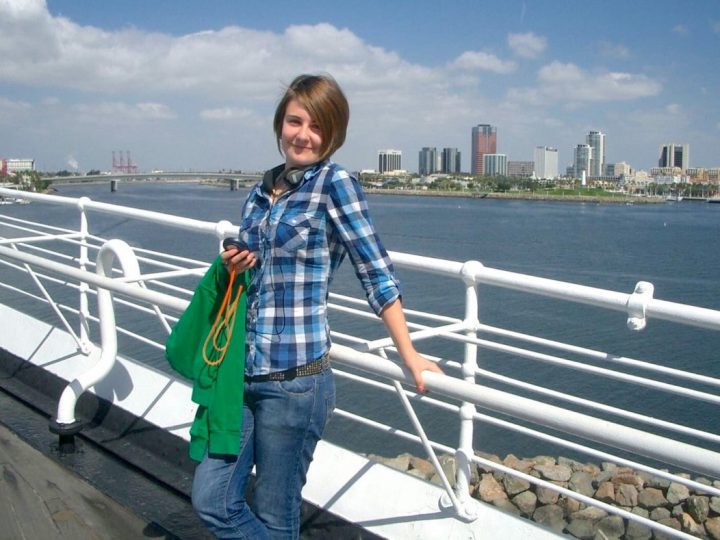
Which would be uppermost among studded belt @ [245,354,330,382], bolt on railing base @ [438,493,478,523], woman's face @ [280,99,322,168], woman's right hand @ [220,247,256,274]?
woman's face @ [280,99,322,168]

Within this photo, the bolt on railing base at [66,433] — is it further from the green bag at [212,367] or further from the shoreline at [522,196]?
the shoreline at [522,196]

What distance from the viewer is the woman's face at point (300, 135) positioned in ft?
5.49

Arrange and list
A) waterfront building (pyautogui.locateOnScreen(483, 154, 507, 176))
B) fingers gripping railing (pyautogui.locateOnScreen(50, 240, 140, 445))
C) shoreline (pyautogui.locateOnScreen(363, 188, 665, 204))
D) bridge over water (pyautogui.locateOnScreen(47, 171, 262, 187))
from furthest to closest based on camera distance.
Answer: waterfront building (pyautogui.locateOnScreen(483, 154, 507, 176))
shoreline (pyautogui.locateOnScreen(363, 188, 665, 204))
bridge over water (pyautogui.locateOnScreen(47, 171, 262, 187))
fingers gripping railing (pyautogui.locateOnScreen(50, 240, 140, 445))

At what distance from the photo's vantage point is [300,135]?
65.9 inches

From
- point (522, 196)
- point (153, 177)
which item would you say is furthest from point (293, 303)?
point (522, 196)

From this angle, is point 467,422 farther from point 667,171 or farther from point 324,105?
point 667,171

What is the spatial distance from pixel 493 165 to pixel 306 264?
150286 millimetres

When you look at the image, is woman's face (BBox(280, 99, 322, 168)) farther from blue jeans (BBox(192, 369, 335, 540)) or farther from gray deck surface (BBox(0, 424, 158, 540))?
gray deck surface (BBox(0, 424, 158, 540))

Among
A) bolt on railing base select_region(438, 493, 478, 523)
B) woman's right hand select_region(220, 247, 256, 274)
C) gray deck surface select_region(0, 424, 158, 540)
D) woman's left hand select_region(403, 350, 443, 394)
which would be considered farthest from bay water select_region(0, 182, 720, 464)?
woman's left hand select_region(403, 350, 443, 394)

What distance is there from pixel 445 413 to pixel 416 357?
10.1 meters

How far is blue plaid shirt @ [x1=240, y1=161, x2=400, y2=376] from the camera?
1.61m

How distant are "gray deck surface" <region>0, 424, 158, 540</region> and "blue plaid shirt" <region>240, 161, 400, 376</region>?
3.77ft

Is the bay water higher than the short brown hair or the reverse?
the reverse

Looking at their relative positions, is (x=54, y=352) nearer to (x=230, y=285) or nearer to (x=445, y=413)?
(x=230, y=285)
